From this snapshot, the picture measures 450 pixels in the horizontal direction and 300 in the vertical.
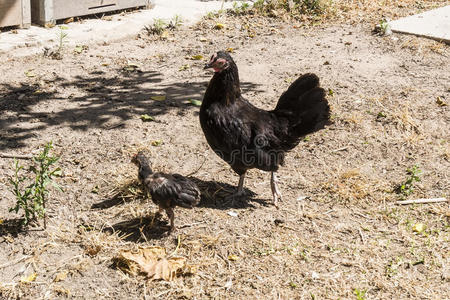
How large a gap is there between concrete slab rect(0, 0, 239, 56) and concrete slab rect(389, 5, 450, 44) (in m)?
3.18

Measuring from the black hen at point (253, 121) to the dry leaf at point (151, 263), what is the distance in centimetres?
→ 111

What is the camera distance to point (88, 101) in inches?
245

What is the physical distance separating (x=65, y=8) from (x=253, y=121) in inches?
196

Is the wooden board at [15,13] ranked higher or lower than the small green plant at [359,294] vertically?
higher

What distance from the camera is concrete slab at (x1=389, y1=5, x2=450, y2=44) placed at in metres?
8.58

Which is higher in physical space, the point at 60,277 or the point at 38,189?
the point at 38,189

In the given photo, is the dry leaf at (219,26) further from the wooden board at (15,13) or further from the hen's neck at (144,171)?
the hen's neck at (144,171)

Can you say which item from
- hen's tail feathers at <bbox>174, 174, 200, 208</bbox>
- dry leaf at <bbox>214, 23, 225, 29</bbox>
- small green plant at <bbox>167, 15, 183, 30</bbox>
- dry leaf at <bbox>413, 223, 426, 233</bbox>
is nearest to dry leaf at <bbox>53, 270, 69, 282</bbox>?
hen's tail feathers at <bbox>174, 174, 200, 208</bbox>

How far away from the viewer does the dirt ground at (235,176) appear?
3746 mm

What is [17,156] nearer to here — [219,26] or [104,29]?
[104,29]

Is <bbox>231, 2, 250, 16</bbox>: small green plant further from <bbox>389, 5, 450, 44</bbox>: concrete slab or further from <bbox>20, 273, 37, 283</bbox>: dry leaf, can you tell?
<bbox>20, 273, 37, 283</bbox>: dry leaf

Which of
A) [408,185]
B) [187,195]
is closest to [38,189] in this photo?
[187,195]

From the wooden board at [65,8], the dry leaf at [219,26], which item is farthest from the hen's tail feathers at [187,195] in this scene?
the dry leaf at [219,26]

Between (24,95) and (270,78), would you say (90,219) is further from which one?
(270,78)
